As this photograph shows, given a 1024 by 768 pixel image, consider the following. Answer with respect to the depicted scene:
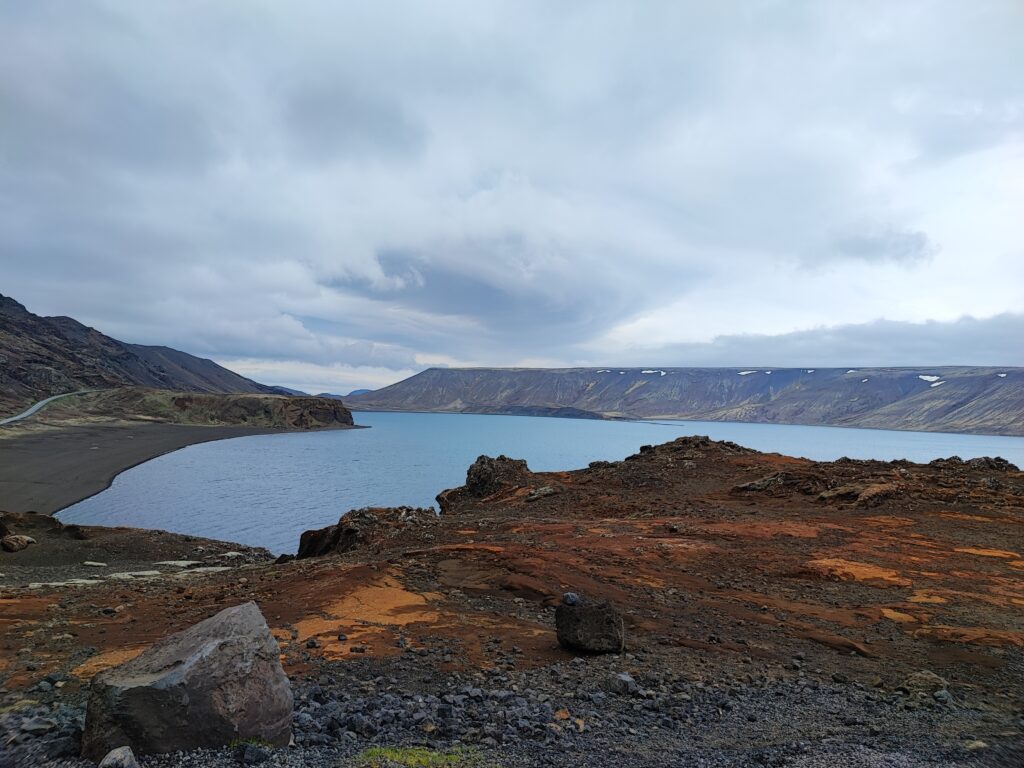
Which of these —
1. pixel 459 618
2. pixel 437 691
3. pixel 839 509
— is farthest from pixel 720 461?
pixel 437 691

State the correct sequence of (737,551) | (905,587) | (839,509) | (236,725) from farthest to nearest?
(839,509) < (737,551) < (905,587) < (236,725)

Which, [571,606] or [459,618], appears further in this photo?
[459,618]

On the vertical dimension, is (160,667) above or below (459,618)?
above

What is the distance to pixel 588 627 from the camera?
935cm

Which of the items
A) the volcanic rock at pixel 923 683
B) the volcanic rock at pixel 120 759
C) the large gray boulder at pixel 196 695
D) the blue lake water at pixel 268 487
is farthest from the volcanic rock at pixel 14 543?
the volcanic rock at pixel 923 683

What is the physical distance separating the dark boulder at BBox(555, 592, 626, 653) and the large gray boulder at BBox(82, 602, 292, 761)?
4634 millimetres

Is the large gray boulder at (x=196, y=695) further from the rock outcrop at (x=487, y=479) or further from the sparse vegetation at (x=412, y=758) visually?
the rock outcrop at (x=487, y=479)

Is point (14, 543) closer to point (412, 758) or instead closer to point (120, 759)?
point (120, 759)

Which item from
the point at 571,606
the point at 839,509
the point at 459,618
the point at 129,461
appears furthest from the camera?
the point at 129,461

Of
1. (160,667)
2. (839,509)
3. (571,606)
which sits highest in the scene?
(160,667)

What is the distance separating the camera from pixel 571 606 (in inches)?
373

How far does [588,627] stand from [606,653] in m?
0.54

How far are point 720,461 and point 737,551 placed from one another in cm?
1753

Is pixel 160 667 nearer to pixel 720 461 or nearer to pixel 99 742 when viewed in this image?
pixel 99 742
